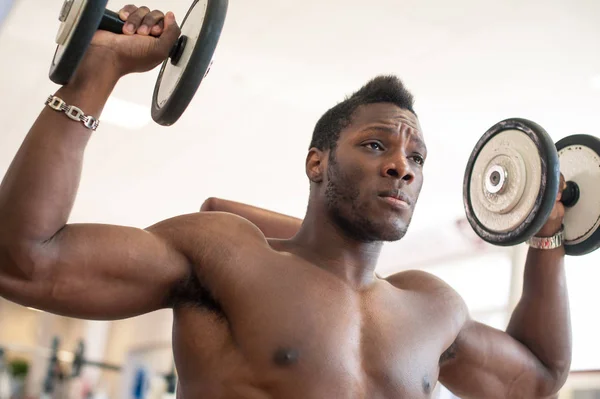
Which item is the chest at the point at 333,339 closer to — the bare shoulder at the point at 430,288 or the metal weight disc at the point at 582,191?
the bare shoulder at the point at 430,288

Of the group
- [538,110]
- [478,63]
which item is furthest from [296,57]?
[538,110]

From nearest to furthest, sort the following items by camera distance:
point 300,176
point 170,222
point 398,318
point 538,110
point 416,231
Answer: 1. point 170,222
2. point 398,318
3. point 538,110
4. point 300,176
5. point 416,231

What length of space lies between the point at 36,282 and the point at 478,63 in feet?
12.3

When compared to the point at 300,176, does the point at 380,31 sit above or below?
above

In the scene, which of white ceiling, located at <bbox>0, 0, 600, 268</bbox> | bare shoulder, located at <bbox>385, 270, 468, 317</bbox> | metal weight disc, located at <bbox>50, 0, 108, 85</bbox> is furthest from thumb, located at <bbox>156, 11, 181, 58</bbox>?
white ceiling, located at <bbox>0, 0, 600, 268</bbox>

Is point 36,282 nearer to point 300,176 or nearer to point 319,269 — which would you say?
point 319,269

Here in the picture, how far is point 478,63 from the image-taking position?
4.54 meters

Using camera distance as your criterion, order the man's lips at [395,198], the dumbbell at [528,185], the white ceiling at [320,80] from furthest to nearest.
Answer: the white ceiling at [320,80], the dumbbell at [528,185], the man's lips at [395,198]

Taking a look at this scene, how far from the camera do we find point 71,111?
128 cm

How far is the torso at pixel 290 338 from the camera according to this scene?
1.40m

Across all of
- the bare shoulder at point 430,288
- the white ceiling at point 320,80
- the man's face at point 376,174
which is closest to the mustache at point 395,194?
the man's face at point 376,174

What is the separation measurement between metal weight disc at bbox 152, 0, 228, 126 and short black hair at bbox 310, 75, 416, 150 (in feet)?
1.44

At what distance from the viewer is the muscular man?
126 cm

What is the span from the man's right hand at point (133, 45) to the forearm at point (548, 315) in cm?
110
